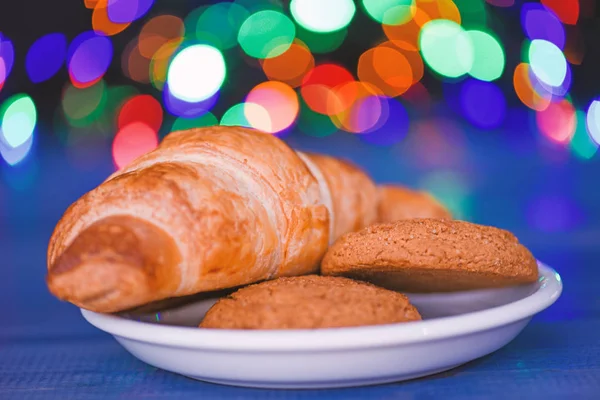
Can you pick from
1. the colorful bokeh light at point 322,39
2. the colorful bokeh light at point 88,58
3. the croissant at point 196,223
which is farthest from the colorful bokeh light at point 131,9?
the croissant at point 196,223

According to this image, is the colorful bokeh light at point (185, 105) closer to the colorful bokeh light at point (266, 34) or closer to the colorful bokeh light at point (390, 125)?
the colorful bokeh light at point (266, 34)

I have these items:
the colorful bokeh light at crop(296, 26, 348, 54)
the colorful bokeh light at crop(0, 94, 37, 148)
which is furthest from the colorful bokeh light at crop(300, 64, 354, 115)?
the colorful bokeh light at crop(0, 94, 37, 148)

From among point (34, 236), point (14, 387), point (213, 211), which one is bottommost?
point (34, 236)

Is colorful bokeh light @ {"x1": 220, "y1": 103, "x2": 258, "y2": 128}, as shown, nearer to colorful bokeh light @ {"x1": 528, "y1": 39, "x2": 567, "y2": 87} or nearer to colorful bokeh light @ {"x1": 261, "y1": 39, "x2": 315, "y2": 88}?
colorful bokeh light @ {"x1": 261, "y1": 39, "x2": 315, "y2": 88}

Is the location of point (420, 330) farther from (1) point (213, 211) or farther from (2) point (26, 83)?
(2) point (26, 83)

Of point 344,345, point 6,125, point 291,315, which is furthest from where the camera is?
point 6,125

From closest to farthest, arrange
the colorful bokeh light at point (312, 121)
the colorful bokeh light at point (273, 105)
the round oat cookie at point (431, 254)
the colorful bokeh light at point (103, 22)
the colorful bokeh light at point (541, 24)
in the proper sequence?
the round oat cookie at point (431, 254) < the colorful bokeh light at point (103, 22) < the colorful bokeh light at point (541, 24) < the colorful bokeh light at point (273, 105) < the colorful bokeh light at point (312, 121)

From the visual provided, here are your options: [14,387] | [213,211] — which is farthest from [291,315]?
[14,387]
